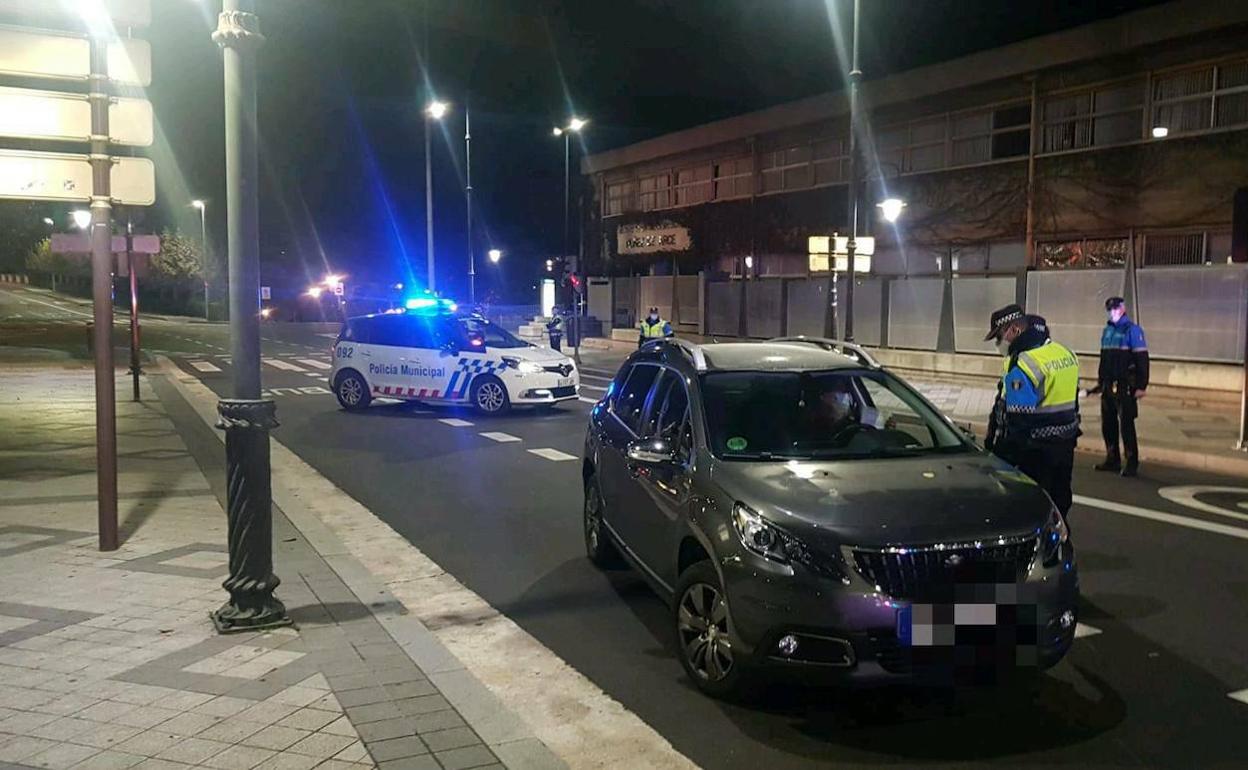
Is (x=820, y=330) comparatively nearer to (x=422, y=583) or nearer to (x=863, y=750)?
(x=422, y=583)

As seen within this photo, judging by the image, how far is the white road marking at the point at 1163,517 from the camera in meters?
8.05

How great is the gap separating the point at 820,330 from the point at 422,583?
77.4 feet

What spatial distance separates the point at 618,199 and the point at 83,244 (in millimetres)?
28358

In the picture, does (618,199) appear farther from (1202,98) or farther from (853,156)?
(1202,98)

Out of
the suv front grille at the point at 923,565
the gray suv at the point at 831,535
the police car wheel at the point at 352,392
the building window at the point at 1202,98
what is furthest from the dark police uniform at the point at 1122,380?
the building window at the point at 1202,98

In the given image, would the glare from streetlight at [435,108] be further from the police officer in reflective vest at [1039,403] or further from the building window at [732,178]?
the police officer in reflective vest at [1039,403]

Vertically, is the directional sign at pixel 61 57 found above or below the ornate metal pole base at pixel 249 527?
above

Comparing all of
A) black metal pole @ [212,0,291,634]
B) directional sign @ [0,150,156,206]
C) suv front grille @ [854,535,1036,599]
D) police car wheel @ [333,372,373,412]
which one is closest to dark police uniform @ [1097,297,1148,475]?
suv front grille @ [854,535,1036,599]

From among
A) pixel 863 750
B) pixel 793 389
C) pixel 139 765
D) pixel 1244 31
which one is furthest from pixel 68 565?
pixel 1244 31

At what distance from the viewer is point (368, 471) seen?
1115 cm

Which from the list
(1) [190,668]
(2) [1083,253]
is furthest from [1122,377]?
(2) [1083,253]

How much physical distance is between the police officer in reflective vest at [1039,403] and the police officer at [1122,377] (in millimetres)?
4686

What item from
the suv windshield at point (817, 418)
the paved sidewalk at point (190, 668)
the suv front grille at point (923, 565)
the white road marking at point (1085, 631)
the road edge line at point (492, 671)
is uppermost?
the suv windshield at point (817, 418)

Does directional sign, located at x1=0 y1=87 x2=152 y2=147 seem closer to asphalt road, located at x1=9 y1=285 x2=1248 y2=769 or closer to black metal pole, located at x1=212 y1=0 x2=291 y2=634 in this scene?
black metal pole, located at x1=212 y1=0 x2=291 y2=634
